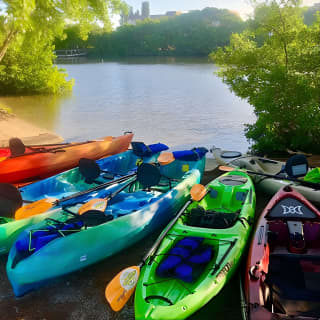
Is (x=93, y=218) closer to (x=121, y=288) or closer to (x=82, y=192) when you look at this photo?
(x=82, y=192)

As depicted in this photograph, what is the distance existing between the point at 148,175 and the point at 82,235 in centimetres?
200

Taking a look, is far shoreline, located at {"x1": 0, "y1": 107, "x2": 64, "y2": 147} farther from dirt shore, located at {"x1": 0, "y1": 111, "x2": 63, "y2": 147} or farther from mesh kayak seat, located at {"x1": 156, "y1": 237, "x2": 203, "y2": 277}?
mesh kayak seat, located at {"x1": 156, "y1": 237, "x2": 203, "y2": 277}

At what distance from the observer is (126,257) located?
4715mm

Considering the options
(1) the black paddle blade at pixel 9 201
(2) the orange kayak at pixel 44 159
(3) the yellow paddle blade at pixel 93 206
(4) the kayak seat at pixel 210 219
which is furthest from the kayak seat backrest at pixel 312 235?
(2) the orange kayak at pixel 44 159

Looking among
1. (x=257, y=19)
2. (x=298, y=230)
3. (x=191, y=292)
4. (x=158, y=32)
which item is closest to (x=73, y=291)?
(x=191, y=292)

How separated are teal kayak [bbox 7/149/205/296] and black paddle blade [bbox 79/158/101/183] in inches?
29.0

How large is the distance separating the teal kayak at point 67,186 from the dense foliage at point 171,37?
48.9 metres

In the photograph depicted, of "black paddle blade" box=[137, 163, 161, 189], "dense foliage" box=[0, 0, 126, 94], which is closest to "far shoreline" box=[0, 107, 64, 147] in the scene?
"dense foliage" box=[0, 0, 126, 94]

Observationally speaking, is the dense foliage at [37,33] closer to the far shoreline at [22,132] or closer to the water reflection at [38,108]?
the water reflection at [38,108]

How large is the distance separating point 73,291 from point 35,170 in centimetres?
365

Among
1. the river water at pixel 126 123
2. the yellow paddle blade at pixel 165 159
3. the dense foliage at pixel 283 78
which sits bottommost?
the river water at pixel 126 123

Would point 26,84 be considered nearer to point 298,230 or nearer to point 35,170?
point 35,170

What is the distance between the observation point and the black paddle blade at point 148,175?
230 inches

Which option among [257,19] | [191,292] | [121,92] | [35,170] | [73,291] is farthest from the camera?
[121,92]
